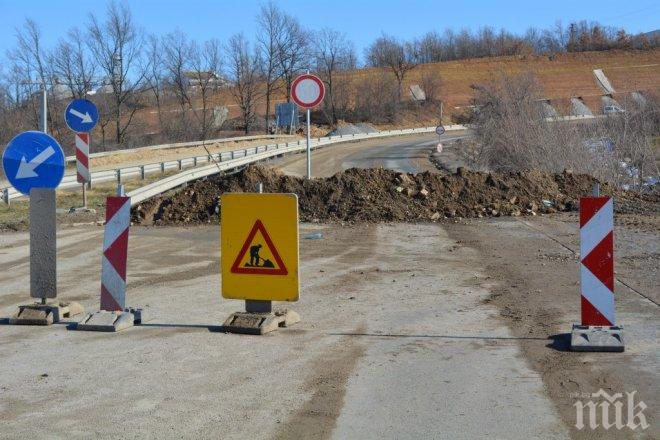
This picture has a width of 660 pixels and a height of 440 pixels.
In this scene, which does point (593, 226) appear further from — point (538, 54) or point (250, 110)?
point (538, 54)

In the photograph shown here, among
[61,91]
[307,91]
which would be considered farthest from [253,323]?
[61,91]

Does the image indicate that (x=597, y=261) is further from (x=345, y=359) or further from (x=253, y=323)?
(x=253, y=323)

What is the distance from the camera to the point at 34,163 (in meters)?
8.43

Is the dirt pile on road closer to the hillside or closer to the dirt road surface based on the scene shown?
the dirt road surface

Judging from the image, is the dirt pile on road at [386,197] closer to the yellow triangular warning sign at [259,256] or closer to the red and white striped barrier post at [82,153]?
the red and white striped barrier post at [82,153]

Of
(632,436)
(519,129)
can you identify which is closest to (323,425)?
(632,436)

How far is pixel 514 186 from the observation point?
1978 cm

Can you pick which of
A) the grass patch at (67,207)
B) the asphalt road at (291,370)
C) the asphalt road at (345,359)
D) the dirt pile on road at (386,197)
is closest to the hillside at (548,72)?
the grass patch at (67,207)

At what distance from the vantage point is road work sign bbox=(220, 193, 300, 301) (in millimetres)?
7586

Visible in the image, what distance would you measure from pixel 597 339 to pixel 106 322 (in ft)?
14.9

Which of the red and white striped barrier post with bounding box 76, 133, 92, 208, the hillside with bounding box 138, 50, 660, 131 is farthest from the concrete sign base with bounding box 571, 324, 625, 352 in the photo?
the hillside with bounding box 138, 50, 660, 131

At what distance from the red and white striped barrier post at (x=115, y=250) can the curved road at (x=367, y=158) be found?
29827 millimetres

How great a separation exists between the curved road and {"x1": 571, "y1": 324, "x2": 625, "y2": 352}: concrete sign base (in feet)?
102

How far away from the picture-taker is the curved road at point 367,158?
42688 millimetres
